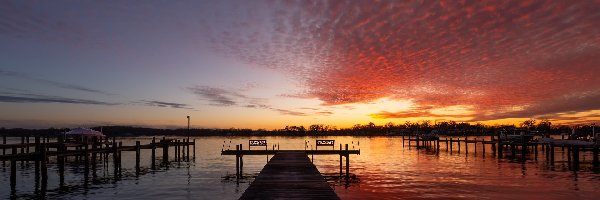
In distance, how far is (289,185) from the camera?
22.0 meters

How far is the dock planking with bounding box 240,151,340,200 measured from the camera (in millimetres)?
19047

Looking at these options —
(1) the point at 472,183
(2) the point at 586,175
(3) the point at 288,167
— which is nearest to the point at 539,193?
(1) the point at 472,183

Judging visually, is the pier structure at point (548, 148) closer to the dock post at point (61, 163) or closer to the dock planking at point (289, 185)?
the dock planking at point (289, 185)

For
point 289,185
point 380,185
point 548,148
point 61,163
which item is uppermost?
point 289,185

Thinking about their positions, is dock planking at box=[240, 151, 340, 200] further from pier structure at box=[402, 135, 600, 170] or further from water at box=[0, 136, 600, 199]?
pier structure at box=[402, 135, 600, 170]

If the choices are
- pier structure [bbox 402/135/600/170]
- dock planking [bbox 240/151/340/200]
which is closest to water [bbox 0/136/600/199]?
dock planking [bbox 240/151/340/200]

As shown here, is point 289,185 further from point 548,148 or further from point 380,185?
point 548,148

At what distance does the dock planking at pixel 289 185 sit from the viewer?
19047 millimetres

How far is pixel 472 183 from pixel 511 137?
43082mm

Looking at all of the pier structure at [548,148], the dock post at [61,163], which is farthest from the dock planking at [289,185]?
the pier structure at [548,148]

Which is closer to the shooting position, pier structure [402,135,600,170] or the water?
the water

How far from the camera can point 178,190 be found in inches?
1321

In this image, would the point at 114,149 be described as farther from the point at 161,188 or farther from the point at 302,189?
the point at 302,189

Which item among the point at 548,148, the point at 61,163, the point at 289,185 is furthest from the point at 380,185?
the point at 548,148
